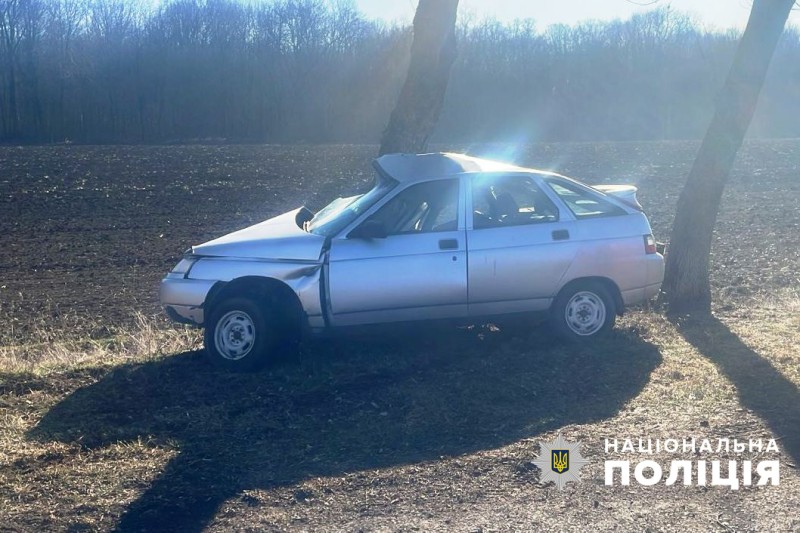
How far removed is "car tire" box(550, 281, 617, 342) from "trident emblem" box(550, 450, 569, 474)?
2.76 m

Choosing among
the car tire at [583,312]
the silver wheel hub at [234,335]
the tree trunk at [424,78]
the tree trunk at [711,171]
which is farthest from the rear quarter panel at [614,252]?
the tree trunk at [424,78]

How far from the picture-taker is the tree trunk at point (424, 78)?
35.4 ft

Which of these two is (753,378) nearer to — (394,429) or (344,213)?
(394,429)

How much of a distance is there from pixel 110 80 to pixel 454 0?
67.7 m

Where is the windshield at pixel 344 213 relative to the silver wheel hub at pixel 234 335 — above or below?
above

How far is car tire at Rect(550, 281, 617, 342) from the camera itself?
815 centimetres

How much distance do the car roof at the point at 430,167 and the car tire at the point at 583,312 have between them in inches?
46.9

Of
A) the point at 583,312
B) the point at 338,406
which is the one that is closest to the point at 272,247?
the point at 338,406

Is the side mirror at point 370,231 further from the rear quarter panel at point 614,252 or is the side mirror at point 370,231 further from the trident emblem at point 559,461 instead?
the trident emblem at point 559,461

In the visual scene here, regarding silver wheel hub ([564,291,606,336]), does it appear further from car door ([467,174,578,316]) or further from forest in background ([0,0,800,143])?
forest in background ([0,0,800,143])

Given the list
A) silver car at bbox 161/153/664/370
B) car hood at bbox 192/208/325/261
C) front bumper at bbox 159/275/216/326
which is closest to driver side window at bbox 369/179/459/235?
silver car at bbox 161/153/664/370

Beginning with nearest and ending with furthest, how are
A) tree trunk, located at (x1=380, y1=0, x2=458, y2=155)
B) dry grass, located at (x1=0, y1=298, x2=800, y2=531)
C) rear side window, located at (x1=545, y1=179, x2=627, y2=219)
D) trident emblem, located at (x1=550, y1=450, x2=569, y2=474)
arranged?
1. dry grass, located at (x1=0, y1=298, x2=800, y2=531)
2. trident emblem, located at (x1=550, y1=450, x2=569, y2=474)
3. rear side window, located at (x1=545, y1=179, x2=627, y2=219)
4. tree trunk, located at (x1=380, y1=0, x2=458, y2=155)

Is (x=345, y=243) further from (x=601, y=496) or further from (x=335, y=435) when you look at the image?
(x=601, y=496)

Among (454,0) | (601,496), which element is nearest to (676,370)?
(601,496)
